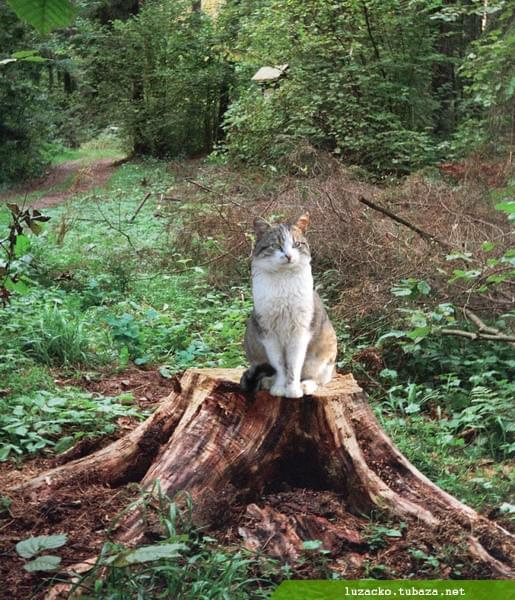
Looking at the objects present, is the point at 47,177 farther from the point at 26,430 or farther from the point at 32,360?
the point at 26,430

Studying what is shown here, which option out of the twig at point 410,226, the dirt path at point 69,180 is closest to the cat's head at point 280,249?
the twig at point 410,226

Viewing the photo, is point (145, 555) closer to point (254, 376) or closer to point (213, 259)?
point (254, 376)

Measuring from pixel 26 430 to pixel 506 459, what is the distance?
6.40 feet

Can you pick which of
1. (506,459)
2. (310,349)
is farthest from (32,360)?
(506,459)

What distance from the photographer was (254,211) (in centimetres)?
534

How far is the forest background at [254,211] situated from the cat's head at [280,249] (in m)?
0.86

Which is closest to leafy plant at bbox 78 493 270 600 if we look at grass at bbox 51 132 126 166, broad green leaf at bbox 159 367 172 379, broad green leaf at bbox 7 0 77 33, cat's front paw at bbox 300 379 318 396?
cat's front paw at bbox 300 379 318 396

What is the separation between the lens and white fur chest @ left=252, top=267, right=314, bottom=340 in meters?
2.54

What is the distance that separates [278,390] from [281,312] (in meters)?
0.27

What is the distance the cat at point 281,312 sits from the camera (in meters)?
2.53

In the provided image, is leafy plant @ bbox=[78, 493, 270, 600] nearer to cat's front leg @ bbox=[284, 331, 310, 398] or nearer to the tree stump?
the tree stump

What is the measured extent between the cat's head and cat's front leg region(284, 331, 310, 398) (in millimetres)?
251

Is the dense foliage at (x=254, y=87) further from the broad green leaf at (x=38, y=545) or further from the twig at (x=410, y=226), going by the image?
the broad green leaf at (x=38, y=545)

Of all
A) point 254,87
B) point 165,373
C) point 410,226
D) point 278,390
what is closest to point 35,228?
point 278,390
